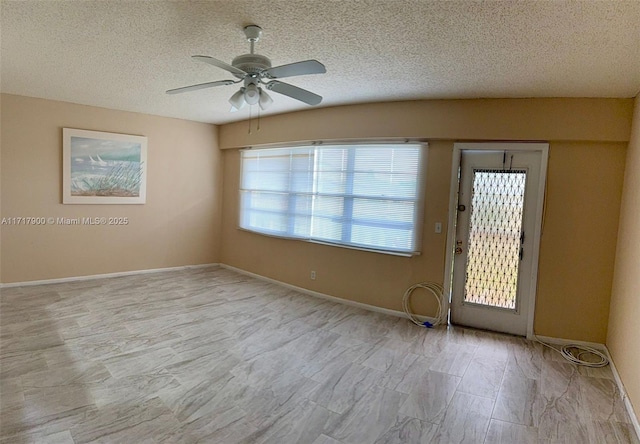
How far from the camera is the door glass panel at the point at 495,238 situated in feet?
12.5

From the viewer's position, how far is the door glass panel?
3.80 m

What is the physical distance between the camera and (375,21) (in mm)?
2229

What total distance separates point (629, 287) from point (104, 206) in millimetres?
6472

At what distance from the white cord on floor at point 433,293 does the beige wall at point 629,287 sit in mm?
1581

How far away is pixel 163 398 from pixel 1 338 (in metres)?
2.01

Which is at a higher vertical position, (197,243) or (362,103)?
(362,103)

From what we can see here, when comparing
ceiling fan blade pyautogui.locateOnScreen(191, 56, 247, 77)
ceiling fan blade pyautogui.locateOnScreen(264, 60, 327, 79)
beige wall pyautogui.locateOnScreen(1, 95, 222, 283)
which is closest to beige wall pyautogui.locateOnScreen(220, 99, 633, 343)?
ceiling fan blade pyautogui.locateOnScreen(264, 60, 327, 79)

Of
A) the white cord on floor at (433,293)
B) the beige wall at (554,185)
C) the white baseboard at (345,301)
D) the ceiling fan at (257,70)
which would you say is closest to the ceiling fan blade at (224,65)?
the ceiling fan at (257,70)

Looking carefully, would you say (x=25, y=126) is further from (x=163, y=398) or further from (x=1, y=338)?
(x=163, y=398)

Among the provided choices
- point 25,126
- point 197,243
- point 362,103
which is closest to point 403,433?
point 362,103

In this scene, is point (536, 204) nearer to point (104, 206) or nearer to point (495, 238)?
point (495, 238)

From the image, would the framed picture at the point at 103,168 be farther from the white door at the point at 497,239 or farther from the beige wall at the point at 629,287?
the beige wall at the point at 629,287

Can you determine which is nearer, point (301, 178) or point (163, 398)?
point (163, 398)

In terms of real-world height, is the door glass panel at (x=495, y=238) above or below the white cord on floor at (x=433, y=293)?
above
